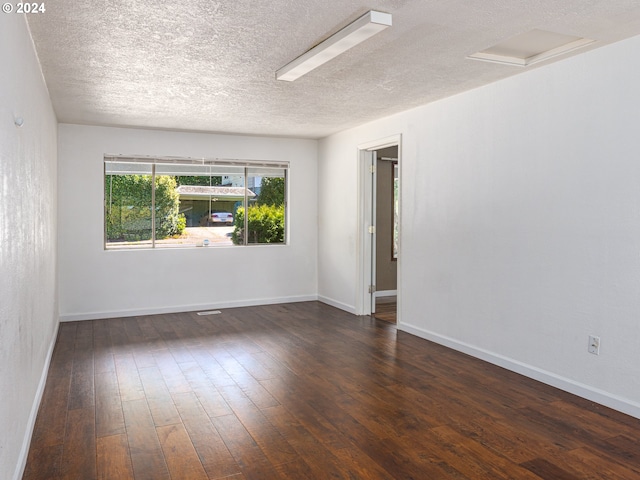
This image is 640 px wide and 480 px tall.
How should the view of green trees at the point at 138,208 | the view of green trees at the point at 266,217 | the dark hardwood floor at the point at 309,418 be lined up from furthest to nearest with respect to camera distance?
the view of green trees at the point at 266,217 < the view of green trees at the point at 138,208 < the dark hardwood floor at the point at 309,418

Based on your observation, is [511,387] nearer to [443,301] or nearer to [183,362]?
[443,301]

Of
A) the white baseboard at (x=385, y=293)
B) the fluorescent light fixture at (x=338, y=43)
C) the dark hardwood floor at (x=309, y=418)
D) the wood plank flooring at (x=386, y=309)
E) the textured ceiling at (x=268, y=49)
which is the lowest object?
the dark hardwood floor at (x=309, y=418)

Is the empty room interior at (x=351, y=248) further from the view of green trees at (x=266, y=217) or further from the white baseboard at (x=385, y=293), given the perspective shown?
the white baseboard at (x=385, y=293)

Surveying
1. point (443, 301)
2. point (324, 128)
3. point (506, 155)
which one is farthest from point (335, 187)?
point (506, 155)

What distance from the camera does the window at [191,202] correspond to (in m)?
6.25

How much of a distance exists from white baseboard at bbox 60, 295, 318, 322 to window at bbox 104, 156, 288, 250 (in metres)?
0.81

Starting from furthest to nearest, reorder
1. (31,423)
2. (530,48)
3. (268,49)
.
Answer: (530,48) → (268,49) → (31,423)

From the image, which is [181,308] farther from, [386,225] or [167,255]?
[386,225]

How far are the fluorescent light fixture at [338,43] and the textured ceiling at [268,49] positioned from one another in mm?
46

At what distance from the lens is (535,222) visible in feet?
12.4

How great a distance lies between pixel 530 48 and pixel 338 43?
1.47 metres

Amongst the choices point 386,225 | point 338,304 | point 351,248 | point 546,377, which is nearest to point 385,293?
point 386,225

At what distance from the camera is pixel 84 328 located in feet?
18.2
